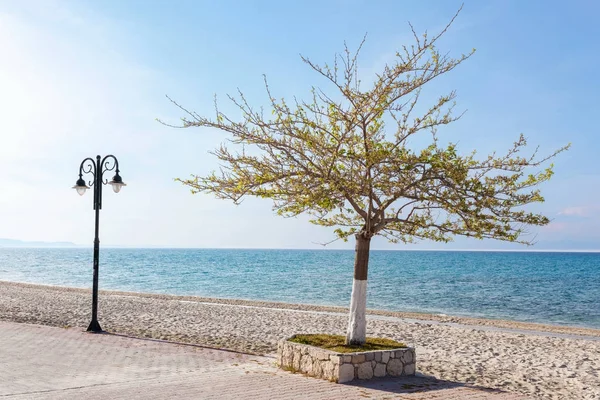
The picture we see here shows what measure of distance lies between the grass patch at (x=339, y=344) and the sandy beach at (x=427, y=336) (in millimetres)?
1053

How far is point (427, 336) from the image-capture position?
729 inches

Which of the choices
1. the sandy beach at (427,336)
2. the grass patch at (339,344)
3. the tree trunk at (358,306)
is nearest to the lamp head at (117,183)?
the sandy beach at (427,336)

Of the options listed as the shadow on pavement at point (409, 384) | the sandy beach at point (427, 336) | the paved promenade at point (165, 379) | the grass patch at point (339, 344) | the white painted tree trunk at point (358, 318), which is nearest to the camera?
the paved promenade at point (165, 379)

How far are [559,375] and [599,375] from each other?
39.2 inches

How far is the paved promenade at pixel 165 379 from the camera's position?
8.95 meters

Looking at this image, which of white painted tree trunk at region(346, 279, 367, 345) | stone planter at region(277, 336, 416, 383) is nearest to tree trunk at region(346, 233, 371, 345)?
white painted tree trunk at region(346, 279, 367, 345)

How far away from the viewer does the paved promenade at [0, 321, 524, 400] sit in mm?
8953

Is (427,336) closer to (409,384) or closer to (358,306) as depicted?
(358,306)

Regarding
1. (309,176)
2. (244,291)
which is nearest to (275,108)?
(309,176)

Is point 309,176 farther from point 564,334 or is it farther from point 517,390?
point 564,334

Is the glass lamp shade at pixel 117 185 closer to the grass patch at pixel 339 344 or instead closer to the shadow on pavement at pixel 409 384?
the grass patch at pixel 339 344

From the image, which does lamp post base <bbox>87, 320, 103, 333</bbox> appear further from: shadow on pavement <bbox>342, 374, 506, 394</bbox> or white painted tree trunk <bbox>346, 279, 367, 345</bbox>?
shadow on pavement <bbox>342, 374, 506, 394</bbox>

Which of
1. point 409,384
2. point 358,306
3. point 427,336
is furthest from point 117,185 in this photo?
point 427,336

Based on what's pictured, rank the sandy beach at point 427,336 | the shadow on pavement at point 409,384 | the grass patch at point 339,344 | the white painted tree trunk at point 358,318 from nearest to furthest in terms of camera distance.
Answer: the shadow on pavement at point 409,384, the grass patch at point 339,344, the white painted tree trunk at point 358,318, the sandy beach at point 427,336
